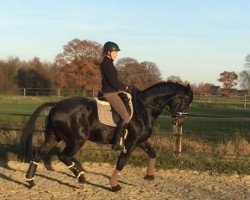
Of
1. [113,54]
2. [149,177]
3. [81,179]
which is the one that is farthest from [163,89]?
[81,179]

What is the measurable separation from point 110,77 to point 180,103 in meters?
1.48

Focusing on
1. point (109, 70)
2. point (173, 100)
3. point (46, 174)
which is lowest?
point (46, 174)

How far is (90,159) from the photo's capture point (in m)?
10.2

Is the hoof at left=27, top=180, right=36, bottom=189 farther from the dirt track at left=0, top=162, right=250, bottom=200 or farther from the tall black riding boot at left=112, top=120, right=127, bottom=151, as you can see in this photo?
the tall black riding boot at left=112, top=120, right=127, bottom=151

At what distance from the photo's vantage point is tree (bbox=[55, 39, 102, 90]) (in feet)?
193

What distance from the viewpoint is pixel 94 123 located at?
7711 millimetres

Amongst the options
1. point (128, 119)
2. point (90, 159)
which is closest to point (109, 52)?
point (128, 119)

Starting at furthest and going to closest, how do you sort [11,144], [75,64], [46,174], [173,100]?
[75,64] → [11,144] → [46,174] → [173,100]

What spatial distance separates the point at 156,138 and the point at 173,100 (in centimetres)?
365

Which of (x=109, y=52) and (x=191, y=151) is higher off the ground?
(x=109, y=52)

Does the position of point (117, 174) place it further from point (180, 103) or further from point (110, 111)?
point (180, 103)

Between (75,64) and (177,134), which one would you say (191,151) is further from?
(75,64)

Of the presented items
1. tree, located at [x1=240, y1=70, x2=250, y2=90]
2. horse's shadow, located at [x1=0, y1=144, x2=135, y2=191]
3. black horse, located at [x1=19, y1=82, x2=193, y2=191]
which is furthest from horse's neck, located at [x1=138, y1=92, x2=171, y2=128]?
Result: tree, located at [x1=240, y1=70, x2=250, y2=90]

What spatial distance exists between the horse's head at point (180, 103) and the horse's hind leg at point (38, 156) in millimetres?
2262
